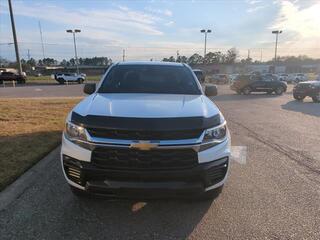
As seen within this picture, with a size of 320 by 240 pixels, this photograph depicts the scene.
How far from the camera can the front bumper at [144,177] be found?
355 cm

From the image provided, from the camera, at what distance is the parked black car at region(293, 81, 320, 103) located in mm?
21875

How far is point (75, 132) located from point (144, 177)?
36.3 inches

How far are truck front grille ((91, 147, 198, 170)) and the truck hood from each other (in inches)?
15.6

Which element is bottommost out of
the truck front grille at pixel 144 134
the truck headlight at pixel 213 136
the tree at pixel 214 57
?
the tree at pixel 214 57

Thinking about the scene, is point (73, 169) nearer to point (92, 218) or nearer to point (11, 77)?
point (92, 218)

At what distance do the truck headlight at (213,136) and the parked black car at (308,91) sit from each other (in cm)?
1988

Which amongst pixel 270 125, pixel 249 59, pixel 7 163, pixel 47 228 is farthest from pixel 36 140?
pixel 249 59

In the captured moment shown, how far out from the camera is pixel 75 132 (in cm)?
387

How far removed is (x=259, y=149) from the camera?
7.65m

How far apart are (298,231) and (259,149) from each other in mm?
3999

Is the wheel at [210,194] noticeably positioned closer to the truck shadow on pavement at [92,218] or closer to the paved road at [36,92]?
the truck shadow on pavement at [92,218]

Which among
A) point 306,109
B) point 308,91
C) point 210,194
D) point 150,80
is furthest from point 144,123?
point 308,91

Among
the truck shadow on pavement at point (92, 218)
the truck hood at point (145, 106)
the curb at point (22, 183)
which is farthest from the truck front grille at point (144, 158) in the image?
the curb at point (22, 183)

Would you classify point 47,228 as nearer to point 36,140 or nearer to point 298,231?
point 298,231
